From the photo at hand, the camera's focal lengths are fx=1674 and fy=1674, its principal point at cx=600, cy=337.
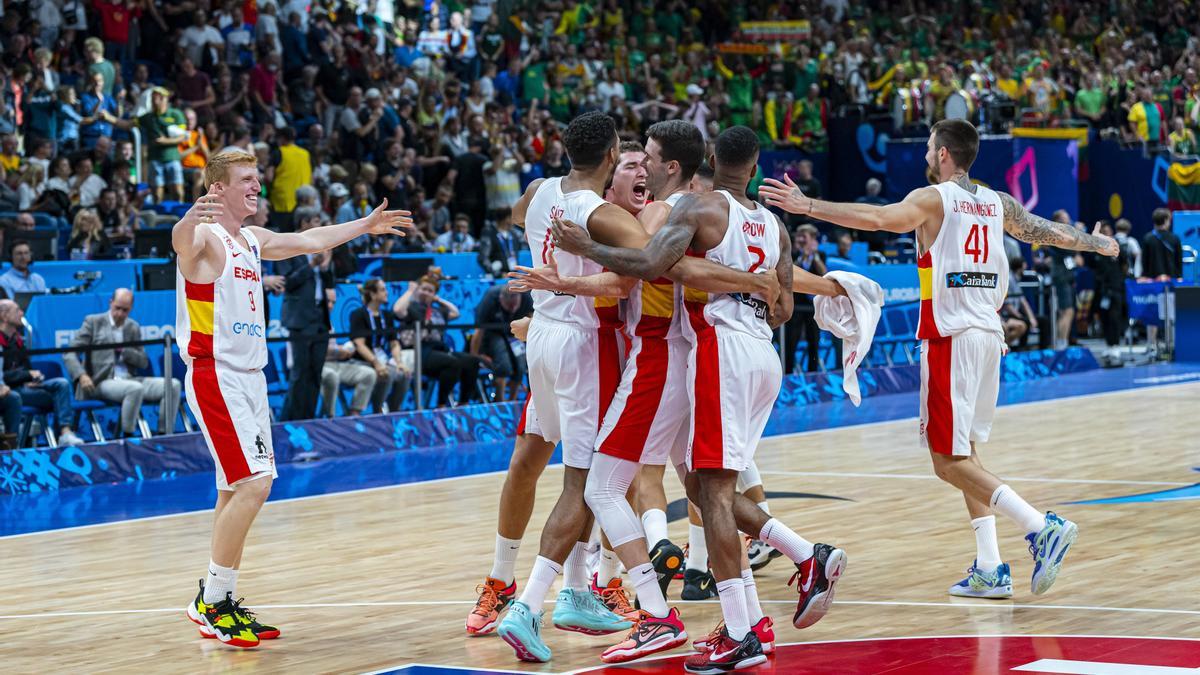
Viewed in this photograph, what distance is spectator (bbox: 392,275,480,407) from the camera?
14.7 meters

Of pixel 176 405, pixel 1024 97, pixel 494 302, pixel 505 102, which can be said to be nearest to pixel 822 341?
pixel 494 302

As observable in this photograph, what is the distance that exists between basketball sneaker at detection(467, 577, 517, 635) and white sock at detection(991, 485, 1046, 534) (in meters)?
2.24

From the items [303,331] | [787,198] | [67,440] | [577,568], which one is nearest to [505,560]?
[577,568]

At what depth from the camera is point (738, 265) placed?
636 centimetres

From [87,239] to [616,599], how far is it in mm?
9328

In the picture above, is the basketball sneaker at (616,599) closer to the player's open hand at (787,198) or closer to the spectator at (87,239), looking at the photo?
the player's open hand at (787,198)

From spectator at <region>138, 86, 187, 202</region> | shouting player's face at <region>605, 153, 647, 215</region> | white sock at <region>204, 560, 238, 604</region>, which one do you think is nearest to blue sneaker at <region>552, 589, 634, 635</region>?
white sock at <region>204, 560, 238, 604</region>

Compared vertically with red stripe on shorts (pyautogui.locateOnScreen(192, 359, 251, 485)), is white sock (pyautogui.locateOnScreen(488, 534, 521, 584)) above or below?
below

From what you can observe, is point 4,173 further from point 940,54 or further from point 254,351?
point 940,54

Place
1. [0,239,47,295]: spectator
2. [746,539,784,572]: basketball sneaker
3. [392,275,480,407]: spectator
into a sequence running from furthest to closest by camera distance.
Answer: [392,275,480,407]: spectator, [0,239,47,295]: spectator, [746,539,784,572]: basketball sneaker

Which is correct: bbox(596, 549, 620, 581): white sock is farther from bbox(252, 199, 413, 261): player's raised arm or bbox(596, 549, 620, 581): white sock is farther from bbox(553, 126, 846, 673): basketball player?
bbox(252, 199, 413, 261): player's raised arm

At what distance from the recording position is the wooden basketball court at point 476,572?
21.9 feet

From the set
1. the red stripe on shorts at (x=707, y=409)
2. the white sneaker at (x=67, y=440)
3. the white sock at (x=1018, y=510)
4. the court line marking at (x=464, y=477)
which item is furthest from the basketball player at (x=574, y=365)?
the white sneaker at (x=67, y=440)

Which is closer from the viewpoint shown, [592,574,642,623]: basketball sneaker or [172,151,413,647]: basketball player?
[172,151,413,647]: basketball player
